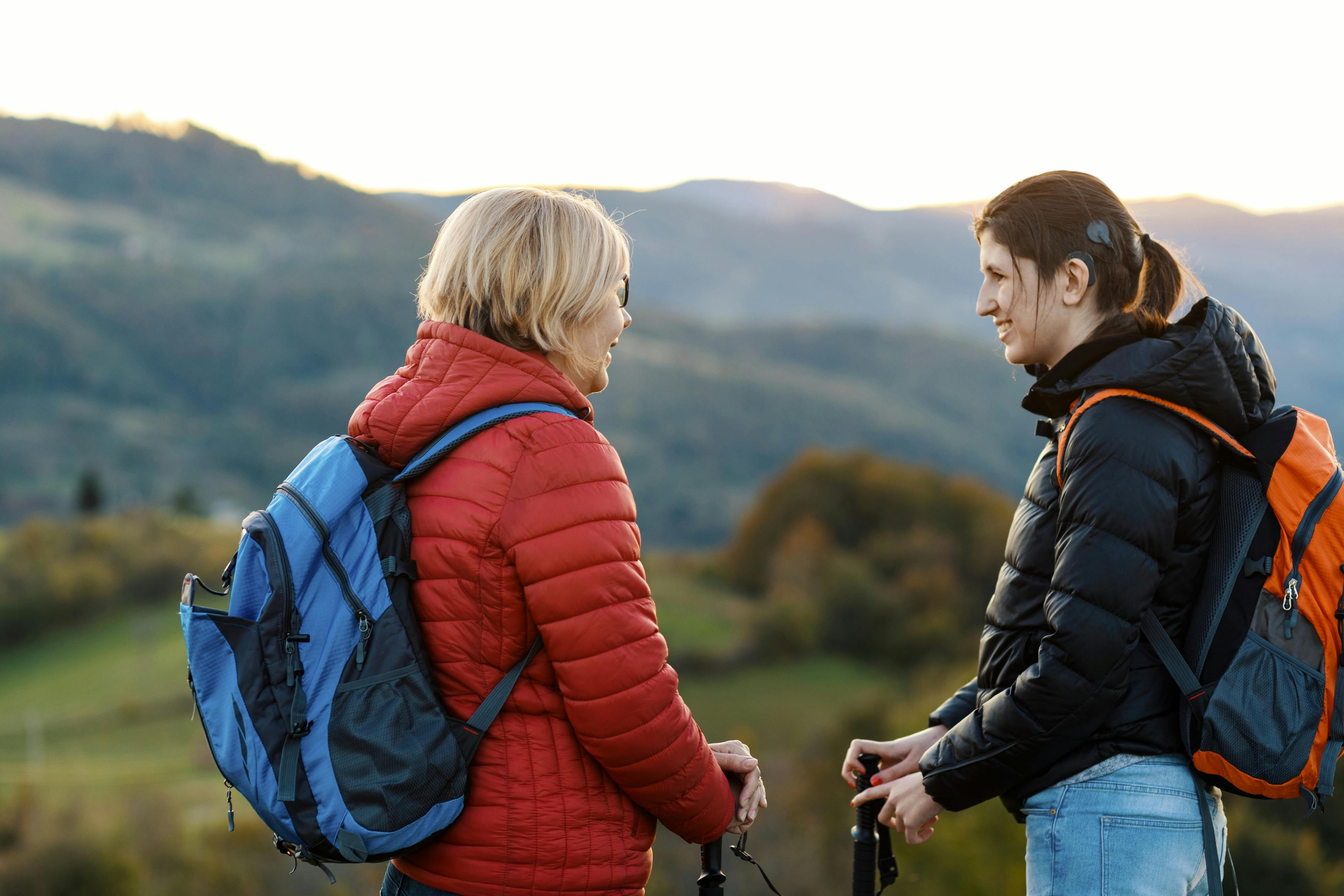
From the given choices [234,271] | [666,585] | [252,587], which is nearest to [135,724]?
[666,585]

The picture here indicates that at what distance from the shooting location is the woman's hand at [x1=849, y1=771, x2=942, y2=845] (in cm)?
222

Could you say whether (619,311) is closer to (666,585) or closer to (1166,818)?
(1166,818)

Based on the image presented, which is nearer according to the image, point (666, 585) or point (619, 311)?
point (619, 311)

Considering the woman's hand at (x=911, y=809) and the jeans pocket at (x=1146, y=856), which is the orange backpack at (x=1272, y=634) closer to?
the jeans pocket at (x=1146, y=856)

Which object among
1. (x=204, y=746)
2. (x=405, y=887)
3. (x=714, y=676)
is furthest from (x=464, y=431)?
(x=714, y=676)

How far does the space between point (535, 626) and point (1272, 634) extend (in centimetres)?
131

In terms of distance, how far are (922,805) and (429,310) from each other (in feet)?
4.63

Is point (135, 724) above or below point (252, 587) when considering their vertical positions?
below

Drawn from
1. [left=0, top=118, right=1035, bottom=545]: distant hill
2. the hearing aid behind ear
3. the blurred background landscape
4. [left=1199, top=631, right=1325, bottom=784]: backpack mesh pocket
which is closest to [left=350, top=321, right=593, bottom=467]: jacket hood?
the blurred background landscape

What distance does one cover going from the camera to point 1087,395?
2023 millimetres

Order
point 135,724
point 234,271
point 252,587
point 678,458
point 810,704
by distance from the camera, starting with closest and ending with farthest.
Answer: point 252,587 → point 135,724 → point 810,704 → point 678,458 → point 234,271

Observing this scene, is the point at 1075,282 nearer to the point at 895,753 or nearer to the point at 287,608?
the point at 895,753

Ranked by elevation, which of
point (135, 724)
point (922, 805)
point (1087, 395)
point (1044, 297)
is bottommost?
point (135, 724)

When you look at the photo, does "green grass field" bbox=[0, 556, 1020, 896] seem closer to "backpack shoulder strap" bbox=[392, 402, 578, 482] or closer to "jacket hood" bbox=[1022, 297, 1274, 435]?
"jacket hood" bbox=[1022, 297, 1274, 435]
